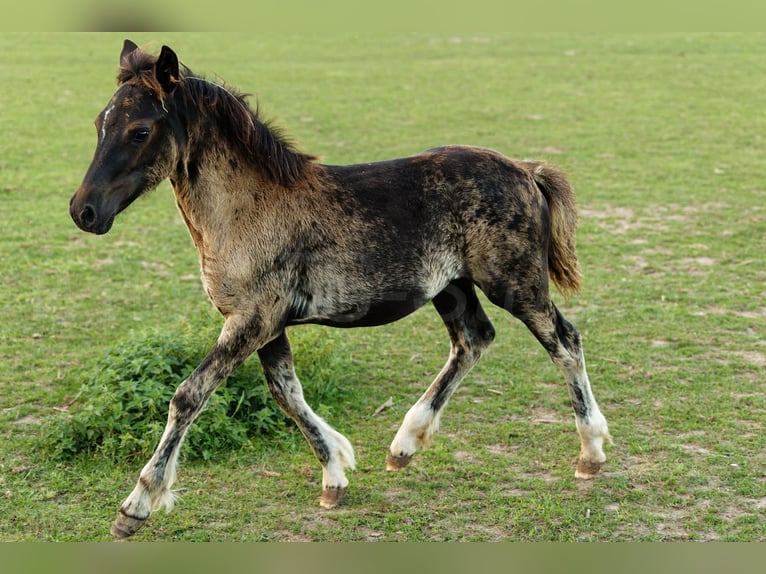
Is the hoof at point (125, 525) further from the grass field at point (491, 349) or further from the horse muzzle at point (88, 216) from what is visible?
the horse muzzle at point (88, 216)

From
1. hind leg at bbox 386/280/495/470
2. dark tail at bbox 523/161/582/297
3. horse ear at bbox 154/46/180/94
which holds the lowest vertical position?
hind leg at bbox 386/280/495/470

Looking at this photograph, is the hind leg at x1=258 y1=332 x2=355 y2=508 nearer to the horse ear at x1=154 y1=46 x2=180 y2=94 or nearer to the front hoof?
the front hoof

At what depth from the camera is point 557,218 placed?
5.66 metres

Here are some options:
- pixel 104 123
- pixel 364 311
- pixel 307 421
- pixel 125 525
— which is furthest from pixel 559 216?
pixel 125 525

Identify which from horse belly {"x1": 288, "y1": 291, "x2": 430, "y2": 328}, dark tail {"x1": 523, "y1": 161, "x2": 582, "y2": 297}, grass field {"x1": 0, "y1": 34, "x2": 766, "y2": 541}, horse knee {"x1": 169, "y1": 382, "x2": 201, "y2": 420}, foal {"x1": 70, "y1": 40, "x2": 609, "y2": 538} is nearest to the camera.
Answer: foal {"x1": 70, "y1": 40, "x2": 609, "y2": 538}

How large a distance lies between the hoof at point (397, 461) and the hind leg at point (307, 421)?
0.99 feet

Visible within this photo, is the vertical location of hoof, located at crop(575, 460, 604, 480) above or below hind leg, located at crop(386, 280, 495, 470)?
below

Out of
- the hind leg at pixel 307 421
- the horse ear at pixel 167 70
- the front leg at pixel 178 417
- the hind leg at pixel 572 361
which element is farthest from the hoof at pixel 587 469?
the horse ear at pixel 167 70

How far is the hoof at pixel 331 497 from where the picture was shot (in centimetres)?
545

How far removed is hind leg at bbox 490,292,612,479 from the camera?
18.1 ft

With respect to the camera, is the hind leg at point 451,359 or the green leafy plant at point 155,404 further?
the green leafy plant at point 155,404

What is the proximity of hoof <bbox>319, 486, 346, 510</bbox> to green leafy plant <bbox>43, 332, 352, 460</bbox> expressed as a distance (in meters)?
0.86

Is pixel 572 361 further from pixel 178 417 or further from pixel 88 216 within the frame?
pixel 88 216

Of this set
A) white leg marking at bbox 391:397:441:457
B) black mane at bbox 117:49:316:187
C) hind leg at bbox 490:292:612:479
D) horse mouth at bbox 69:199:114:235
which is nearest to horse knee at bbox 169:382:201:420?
horse mouth at bbox 69:199:114:235
